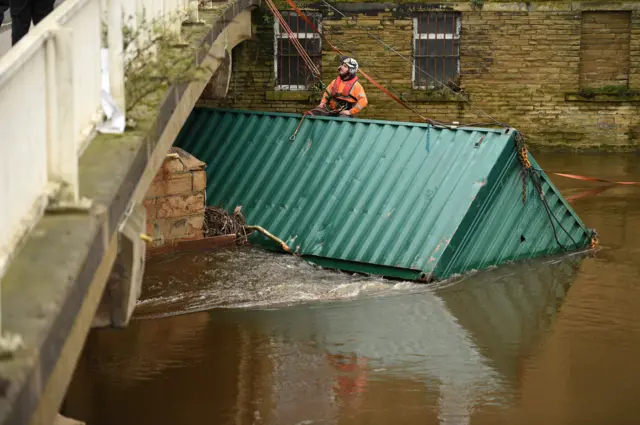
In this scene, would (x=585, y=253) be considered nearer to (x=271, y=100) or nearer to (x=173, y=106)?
(x=173, y=106)

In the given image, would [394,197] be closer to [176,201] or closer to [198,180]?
[198,180]

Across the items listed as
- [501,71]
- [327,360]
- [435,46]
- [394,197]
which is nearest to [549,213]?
[394,197]

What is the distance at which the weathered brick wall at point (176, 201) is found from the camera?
12.5 meters

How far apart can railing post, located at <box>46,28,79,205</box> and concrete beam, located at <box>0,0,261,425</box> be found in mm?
164

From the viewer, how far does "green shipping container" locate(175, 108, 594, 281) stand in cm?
1187

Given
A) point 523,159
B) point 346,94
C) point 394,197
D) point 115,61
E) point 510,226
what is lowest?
point 510,226

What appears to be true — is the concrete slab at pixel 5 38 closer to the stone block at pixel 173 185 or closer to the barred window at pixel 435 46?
the stone block at pixel 173 185

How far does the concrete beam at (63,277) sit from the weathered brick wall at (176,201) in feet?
18.0

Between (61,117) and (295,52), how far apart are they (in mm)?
14866

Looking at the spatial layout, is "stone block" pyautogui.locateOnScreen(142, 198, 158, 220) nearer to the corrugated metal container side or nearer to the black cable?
the corrugated metal container side

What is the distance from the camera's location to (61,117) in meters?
5.02

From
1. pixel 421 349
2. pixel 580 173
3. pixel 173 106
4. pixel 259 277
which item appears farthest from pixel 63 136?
pixel 580 173

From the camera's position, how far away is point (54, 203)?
5.04 metres

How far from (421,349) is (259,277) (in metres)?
Answer: 2.71
